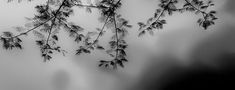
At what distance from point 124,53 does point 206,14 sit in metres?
1.26

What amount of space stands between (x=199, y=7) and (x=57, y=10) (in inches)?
76.0

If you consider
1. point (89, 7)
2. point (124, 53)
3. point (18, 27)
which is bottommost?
point (124, 53)

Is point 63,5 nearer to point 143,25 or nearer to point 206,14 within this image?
point 143,25

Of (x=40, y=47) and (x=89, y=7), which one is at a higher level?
(x=89, y=7)

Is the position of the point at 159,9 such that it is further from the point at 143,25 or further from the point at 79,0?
the point at 79,0

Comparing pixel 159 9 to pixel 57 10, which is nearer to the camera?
pixel 57 10

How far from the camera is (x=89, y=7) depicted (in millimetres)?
4586

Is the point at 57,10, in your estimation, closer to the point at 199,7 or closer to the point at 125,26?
the point at 125,26

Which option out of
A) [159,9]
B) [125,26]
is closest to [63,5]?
[125,26]

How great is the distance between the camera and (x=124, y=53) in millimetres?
4773

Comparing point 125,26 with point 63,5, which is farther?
point 125,26

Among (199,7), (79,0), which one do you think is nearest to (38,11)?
(79,0)

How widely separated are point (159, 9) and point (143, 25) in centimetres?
32

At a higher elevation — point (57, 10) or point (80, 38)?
point (57, 10)
